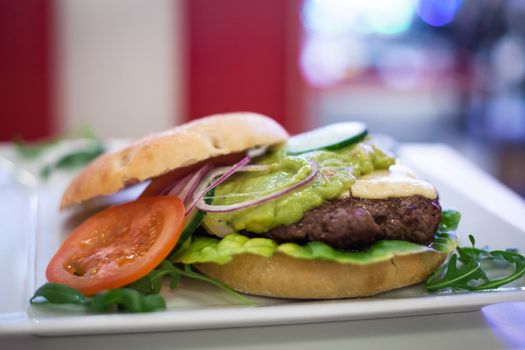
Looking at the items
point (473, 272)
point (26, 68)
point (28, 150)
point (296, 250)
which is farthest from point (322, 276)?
point (26, 68)

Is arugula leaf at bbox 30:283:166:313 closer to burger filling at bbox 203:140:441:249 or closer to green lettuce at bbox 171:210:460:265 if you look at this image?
green lettuce at bbox 171:210:460:265

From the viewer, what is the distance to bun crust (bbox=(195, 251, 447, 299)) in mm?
1848

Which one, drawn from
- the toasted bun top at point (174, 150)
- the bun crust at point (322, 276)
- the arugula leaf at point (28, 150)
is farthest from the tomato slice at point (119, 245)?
the arugula leaf at point (28, 150)

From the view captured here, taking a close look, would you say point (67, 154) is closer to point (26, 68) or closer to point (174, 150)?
point (174, 150)

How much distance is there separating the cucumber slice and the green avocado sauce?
3 cm

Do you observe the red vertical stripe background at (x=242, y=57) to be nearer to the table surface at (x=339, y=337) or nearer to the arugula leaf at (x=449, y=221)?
the arugula leaf at (x=449, y=221)

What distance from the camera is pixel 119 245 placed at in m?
2.07

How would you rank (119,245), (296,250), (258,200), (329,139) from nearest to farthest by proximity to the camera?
(296,250) → (258,200) → (119,245) → (329,139)

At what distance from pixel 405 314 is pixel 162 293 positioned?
80cm

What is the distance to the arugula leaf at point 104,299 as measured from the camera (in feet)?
5.55

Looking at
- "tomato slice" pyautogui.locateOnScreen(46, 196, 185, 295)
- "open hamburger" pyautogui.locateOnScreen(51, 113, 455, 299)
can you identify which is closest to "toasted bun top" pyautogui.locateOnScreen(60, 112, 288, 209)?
"open hamburger" pyautogui.locateOnScreen(51, 113, 455, 299)

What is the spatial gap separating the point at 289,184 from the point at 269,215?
0.44 feet

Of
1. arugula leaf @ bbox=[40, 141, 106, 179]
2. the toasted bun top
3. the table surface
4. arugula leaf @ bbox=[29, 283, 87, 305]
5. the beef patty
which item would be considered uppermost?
the toasted bun top

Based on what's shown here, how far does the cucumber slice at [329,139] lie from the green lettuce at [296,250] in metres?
0.51
